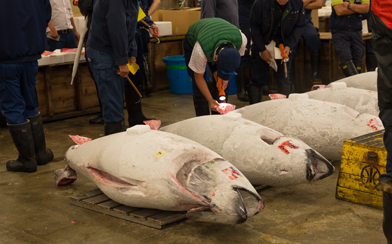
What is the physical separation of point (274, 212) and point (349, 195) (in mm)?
578

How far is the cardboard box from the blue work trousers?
4.57m

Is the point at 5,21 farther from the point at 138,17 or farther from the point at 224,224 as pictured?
the point at 224,224

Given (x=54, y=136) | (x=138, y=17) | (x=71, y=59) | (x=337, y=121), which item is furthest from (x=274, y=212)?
(x=71, y=59)

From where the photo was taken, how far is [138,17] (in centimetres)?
503

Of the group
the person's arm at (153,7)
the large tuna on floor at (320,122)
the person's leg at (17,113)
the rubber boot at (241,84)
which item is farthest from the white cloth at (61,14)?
the large tuna on floor at (320,122)

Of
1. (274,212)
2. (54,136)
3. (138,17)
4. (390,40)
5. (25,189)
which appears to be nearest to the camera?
(390,40)

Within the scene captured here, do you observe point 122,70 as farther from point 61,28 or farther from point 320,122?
point 61,28

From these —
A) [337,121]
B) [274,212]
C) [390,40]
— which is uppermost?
[390,40]

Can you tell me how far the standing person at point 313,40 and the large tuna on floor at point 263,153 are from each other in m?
4.02

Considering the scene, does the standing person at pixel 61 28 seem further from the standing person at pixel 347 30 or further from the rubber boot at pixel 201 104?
the standing person at pixel 347 30

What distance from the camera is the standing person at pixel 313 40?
751 cm

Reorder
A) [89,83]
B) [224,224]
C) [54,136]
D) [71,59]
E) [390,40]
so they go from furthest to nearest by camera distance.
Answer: [89,83]
[71,59]
[54,136]
[224,224]
[390,40]

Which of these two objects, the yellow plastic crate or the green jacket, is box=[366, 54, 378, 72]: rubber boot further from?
the yellow plastic crate

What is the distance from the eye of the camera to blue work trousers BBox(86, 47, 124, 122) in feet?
14.5
